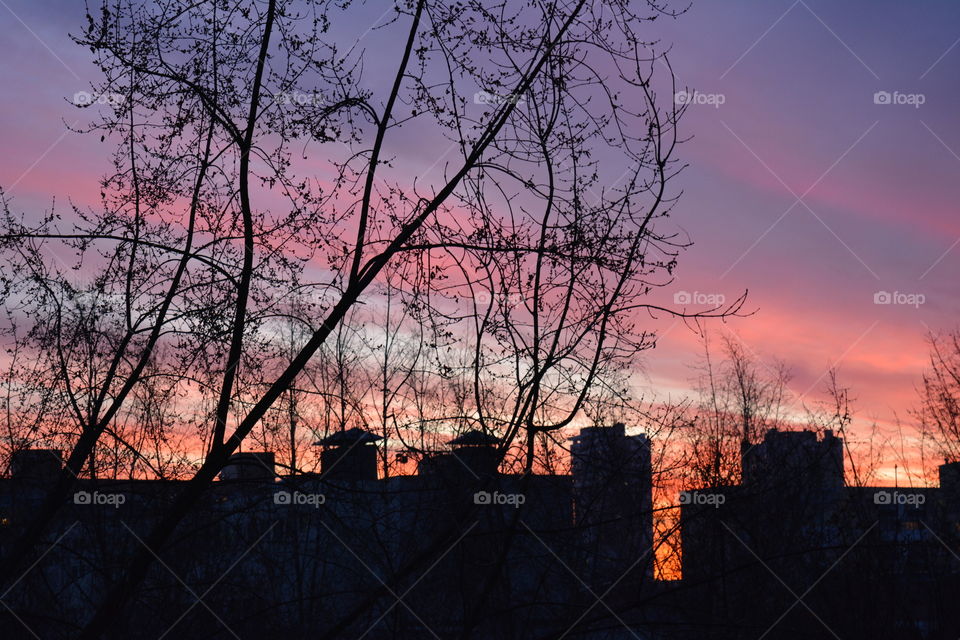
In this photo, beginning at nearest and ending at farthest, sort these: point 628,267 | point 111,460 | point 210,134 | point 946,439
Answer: point 628,267 → point 210,134 → point 111,460 → point 946,439

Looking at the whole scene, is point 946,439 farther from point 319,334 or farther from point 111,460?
point 319,334

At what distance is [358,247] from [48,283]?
2444 mm

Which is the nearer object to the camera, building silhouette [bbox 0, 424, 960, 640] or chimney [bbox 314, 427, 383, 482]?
chimney [bbox 314, 427, 383, 482]

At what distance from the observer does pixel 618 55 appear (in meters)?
4.25

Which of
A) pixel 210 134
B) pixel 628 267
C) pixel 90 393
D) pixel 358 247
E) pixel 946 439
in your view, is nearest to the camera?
pixel 358 247

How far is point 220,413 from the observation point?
11.9ft

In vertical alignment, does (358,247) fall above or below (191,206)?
below

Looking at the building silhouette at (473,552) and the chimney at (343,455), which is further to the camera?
the building silhouette at (473,552)

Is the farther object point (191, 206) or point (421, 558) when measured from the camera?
point (191, 206)

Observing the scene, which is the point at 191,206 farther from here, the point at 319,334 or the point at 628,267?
the point at 628,267

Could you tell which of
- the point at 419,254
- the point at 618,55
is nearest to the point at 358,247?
the point at 419,254

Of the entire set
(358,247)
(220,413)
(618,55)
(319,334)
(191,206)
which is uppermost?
(618,55)

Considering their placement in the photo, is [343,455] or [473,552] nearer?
[343,455]

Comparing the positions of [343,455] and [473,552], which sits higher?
[343,455]
